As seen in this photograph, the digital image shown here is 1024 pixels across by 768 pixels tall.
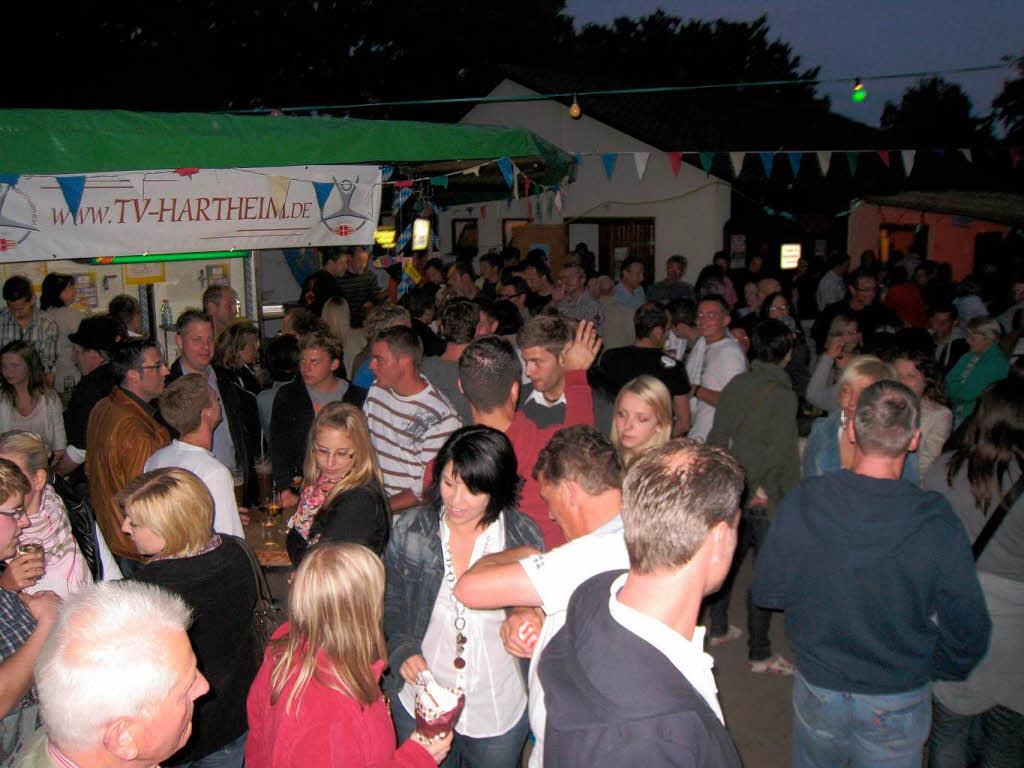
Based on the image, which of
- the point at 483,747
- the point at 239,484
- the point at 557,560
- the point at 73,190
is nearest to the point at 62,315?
the point at 73,190

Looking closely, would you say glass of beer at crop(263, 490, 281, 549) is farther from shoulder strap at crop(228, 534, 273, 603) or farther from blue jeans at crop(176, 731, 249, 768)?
blue jeans at crop(176, 731, 249, 768)

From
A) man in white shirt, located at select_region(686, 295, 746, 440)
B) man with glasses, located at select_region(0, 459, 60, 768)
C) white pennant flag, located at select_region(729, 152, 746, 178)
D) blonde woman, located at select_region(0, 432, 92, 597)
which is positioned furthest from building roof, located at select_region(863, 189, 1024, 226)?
man with glasses, located at select_region(0, 459, 60, 768)

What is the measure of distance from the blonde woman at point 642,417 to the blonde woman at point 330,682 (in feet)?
5.81

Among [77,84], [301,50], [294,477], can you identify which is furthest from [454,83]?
[294,477]

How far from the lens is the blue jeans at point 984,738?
309 cm

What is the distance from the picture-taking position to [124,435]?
13.5 ft

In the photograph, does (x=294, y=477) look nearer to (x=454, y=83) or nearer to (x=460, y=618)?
(x=460, y=618)

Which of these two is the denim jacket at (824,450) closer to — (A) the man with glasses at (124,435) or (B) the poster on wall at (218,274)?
(A) the man with glasses at (124,435)

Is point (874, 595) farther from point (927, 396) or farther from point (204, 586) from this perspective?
point (927, 396)

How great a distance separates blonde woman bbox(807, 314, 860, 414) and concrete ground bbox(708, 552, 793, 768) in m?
1.61

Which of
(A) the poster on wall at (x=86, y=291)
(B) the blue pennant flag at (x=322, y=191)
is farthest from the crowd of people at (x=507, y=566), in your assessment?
(A) the poster on wall at (x=86, y=291)

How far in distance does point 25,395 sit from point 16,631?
3553 mm

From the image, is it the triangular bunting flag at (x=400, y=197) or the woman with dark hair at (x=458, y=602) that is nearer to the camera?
the woman with dark hair at (x=458, y=602)

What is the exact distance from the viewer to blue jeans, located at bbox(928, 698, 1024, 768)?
10.1 ft
